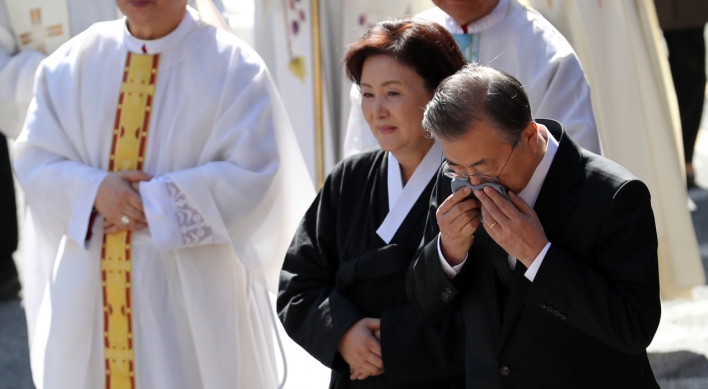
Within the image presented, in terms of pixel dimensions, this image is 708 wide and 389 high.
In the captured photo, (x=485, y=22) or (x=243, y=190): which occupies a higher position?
(x=485, y=22)

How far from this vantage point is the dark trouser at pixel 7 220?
6.57 m

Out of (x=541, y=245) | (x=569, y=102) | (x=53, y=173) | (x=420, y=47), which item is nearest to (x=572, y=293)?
(x=541, y=245)

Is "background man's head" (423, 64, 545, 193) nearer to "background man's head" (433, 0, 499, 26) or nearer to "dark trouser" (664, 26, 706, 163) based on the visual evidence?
"background man's head" (433, 0, 499, 26)

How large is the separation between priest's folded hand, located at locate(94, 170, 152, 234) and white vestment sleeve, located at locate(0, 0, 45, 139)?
1597mm

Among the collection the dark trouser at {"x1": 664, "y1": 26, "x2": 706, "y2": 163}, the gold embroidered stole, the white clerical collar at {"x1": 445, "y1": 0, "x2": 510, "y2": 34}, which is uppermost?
the white clerical collar at {"x1": 445, "y1": 0, "x2": 510, "y2": 34}

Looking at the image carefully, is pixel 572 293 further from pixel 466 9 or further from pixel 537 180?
pixel 466 9

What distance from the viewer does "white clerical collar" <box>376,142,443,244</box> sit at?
3.01 metres

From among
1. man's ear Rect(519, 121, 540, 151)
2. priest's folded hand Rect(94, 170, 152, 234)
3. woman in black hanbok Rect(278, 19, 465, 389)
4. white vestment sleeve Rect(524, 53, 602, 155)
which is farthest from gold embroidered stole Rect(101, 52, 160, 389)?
man's ear Rect(519, 121, 540, 151)

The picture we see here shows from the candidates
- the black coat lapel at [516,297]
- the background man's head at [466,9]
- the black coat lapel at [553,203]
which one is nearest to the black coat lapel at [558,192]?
the black coat lapel at [553,203]

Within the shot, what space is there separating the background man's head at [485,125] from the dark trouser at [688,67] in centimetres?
494

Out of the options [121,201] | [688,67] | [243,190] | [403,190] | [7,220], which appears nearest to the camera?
[403,190]

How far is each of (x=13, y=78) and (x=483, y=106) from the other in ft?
11.3

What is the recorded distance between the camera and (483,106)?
2.35m

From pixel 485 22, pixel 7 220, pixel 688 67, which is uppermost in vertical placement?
pixel 485 22
